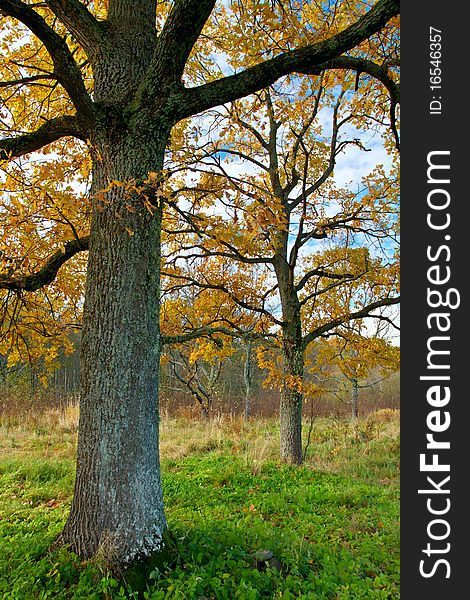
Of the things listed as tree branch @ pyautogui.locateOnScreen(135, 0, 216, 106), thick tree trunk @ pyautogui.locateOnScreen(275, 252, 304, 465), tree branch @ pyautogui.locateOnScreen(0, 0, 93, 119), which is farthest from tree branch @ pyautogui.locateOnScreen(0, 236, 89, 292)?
thick tree trunk @ pyautogui.locateOnScreen(275, 252, 304, 465)

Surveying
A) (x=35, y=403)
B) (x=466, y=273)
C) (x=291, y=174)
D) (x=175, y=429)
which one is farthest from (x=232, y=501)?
(x=35, y=403)

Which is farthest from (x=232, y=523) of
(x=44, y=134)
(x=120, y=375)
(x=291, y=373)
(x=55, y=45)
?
(x=55, y=45)

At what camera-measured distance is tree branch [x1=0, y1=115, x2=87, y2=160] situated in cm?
359

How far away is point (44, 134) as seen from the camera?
145 inches

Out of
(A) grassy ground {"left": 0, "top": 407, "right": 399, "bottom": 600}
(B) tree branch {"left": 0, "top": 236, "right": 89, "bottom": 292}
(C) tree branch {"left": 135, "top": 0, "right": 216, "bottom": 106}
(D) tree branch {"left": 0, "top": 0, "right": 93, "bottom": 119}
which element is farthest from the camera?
(B) tree branch {"left": 0, "top": 236, "right": 89, "bottom": 292}

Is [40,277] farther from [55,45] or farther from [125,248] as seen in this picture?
Answer: [55,45]

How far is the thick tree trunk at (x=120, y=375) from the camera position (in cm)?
311

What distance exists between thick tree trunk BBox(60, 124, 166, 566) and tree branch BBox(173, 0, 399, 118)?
0.41 meters

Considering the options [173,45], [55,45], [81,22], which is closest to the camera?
[55,45]

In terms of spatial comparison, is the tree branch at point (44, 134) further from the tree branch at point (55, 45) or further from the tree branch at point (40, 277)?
the tree branch at point (40, 277)

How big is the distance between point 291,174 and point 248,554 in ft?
23.4

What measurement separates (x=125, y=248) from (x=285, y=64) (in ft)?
6.01

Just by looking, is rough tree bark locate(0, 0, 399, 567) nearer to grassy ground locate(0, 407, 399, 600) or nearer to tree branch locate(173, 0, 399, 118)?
tree branch locate(173, 0, 399, 118)

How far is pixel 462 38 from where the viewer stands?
2664 mm
